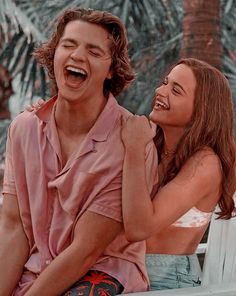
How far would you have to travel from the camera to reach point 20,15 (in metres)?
7.08

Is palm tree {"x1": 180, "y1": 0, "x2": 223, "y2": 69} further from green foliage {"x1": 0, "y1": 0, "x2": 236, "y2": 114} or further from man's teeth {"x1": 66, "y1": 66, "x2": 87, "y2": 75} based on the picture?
man's teeth {"x1": 66, "y1": 66, "x2": 87, "y2": 75}

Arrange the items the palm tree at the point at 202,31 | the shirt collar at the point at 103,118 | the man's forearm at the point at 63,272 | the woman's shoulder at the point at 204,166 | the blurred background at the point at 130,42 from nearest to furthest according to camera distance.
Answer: the man's forearm at the point at 63,272 → the shirt collar at the point at 103,118 → the woman's shoulder at the point at 204,166 → the palm tree at the point at 202,31 → the blurred background at the point at 130,42

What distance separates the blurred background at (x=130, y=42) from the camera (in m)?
7.08

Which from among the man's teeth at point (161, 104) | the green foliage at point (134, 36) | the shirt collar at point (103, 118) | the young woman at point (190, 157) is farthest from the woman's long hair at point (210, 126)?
the green foliage at point (134, 36)

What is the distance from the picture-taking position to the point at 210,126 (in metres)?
2.68

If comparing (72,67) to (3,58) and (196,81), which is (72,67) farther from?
(3,58)

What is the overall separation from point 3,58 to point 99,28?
4.89 m

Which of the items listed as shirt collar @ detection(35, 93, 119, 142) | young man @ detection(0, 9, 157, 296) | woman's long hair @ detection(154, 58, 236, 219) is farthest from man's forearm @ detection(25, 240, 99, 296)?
woman's long hair @ detection(154, 58, 236, 219)

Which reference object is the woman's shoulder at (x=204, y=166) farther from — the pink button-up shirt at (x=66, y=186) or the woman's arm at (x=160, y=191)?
the pink button-up shirt at (x=66, y=186)

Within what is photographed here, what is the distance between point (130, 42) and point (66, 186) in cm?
521

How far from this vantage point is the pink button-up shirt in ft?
7.60

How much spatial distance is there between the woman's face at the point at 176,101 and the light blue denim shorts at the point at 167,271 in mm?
482

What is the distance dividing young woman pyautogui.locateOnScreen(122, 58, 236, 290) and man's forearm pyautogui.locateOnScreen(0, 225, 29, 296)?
47 centimetres

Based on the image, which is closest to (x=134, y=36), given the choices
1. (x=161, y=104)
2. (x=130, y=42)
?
(x=130, y=42)
